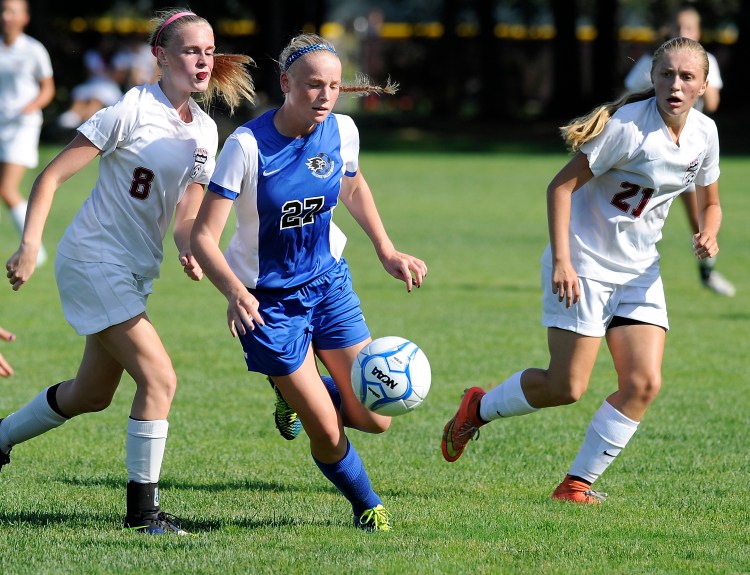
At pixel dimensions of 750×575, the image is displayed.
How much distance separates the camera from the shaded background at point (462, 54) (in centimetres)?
3666

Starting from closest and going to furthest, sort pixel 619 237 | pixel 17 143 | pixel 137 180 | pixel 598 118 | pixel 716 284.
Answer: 1. pixel 137 180
2. pixel 598 118
3. pixel 619 237
4. pixel 716 284
5. pixel 17 143

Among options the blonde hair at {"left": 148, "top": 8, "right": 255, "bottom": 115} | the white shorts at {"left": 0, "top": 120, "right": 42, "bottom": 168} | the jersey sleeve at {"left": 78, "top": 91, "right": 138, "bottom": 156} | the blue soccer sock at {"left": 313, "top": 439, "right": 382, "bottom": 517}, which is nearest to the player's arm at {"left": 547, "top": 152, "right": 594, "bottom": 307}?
the blue soccer sock at {"left": 313, "top": 439, "right": 382, "bottom": 517}

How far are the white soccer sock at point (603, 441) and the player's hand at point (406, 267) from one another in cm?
105

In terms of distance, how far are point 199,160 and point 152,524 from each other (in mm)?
1429

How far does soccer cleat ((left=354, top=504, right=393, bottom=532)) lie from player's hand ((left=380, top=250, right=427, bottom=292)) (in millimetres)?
884

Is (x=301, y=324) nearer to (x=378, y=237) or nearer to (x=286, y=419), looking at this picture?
(x=378, y=237)

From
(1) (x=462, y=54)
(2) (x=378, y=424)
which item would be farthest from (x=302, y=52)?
(1) (x=462, y=54)

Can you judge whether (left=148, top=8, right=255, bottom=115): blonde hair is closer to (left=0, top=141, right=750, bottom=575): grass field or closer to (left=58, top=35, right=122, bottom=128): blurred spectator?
(left=0, top=141, right=750, bottom=575): grass field

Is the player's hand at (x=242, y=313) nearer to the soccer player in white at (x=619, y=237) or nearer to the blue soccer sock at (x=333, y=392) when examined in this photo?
the blue soccer sock at (x=333, y=392)

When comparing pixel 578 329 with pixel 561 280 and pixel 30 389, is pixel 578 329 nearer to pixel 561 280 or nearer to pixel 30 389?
pixel 561 280

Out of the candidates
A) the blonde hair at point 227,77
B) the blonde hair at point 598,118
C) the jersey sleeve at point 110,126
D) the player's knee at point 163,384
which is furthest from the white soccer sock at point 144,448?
the blonde hair at point 598,118

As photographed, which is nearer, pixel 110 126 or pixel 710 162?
pixel 110 126

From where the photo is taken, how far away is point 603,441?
5.39m

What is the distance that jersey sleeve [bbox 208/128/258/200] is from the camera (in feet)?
15.1
